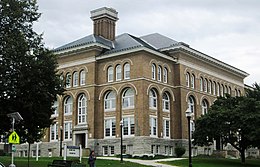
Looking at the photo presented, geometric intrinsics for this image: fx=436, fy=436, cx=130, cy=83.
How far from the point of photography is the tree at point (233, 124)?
4428 cm

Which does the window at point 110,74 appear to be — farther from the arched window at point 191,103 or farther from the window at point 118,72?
the arched window at point 191,103

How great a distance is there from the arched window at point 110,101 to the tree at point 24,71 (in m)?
22.1

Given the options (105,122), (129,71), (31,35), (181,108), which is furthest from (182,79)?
(31,35)

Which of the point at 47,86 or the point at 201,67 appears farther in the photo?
the point at 201,67

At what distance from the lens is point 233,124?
45812 mm

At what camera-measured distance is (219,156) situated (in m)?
59.9

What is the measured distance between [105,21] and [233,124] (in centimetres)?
2747

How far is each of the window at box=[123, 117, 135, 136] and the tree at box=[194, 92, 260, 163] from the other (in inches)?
367

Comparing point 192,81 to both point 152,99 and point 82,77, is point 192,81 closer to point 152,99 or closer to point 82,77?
point 152,99

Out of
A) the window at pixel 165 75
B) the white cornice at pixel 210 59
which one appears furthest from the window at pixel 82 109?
the white cornice at pixel 210 59

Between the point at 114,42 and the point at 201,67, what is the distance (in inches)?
535

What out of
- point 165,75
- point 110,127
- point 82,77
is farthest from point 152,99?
point 82,77

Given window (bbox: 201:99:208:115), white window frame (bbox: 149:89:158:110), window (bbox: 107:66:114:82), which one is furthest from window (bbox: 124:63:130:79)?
window (bbox: 201:99:208:115)

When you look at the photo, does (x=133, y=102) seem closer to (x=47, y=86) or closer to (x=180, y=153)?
(x=180, y=153)
